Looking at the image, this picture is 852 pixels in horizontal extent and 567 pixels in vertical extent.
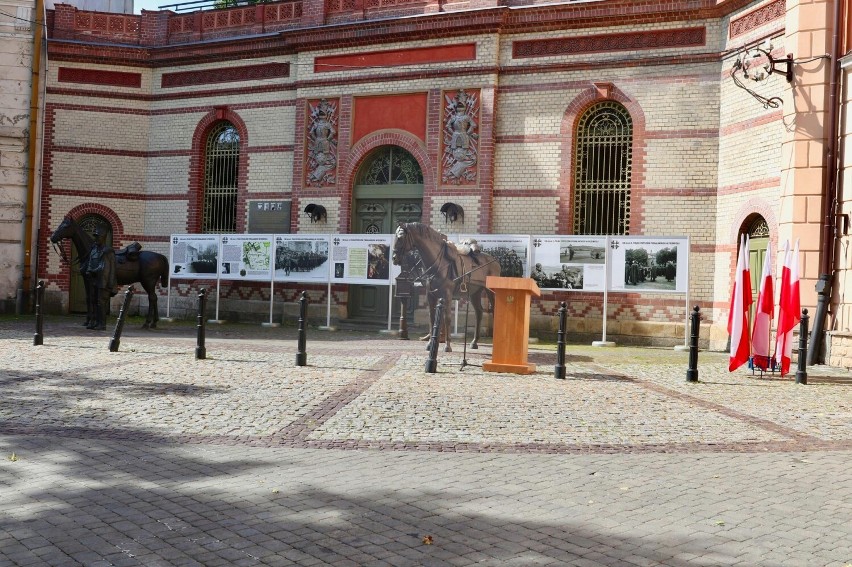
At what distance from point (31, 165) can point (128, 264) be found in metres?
5.66

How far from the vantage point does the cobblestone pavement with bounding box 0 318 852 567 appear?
4.74 metres

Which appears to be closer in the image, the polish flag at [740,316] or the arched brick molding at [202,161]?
the polish flag at [740,316]

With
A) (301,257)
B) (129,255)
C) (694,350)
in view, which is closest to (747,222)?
(694,350)

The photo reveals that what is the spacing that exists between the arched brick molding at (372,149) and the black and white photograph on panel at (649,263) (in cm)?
470

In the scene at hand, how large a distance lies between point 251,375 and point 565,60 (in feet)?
36.0

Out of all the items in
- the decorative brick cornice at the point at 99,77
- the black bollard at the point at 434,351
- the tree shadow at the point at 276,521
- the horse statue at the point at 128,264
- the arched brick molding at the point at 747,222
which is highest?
the decorative brick cornice at the point at 99,77

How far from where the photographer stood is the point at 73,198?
2273 centimetres

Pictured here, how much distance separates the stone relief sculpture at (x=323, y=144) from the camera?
2095 cm

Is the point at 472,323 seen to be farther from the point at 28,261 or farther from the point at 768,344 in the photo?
the point at 28,261

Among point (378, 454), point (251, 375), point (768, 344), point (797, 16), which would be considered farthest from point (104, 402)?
point (797, 16)

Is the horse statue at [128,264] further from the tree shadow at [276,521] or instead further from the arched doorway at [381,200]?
the tree shadow at [276,521]

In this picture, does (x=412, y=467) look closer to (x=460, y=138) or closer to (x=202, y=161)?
(x=460, y=138)

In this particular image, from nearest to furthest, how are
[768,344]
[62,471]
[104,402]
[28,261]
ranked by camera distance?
[62,471]
[104,402]
[768,344]
[28,261]

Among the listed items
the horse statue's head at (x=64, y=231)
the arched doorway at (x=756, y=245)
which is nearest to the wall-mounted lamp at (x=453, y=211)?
the arched doorway at (x=756, y=245)
